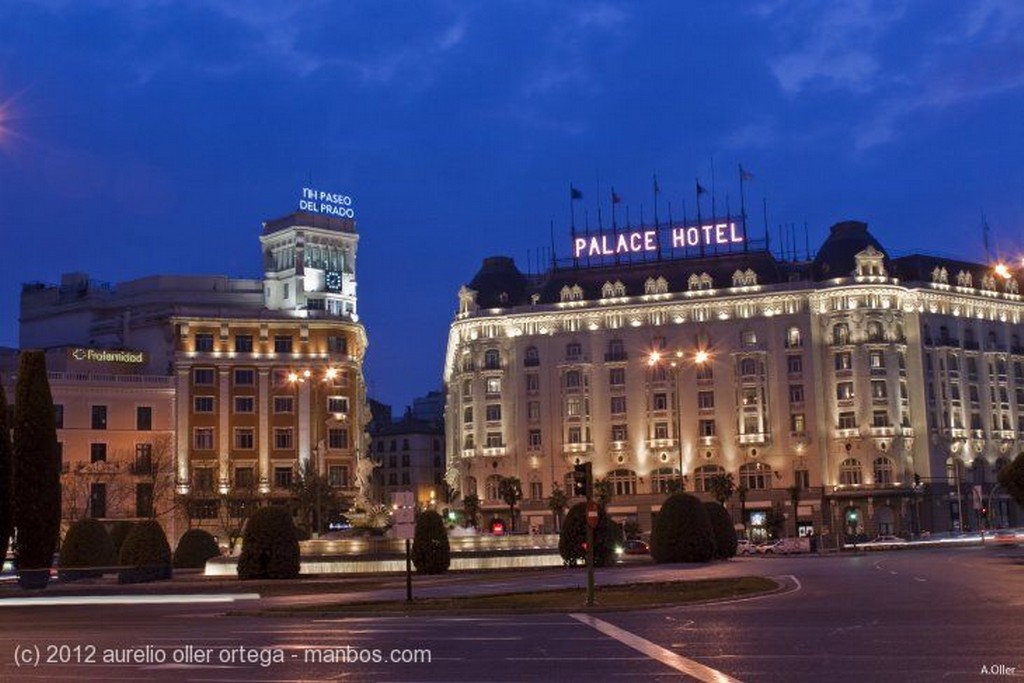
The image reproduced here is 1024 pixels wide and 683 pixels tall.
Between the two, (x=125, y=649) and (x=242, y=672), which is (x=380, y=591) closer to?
(x=125, y=649)

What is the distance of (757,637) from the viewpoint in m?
22.7

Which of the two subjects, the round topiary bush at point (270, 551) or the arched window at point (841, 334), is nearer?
the round topiary bush at point (270, 551)

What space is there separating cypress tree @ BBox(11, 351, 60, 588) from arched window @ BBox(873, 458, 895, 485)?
85763mm

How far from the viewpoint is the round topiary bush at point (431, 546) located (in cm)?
5159

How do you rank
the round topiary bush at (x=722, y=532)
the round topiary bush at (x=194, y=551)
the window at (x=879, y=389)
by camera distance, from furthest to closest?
the window at (x=879, y=389) → the round topiary bush at (x=194, y=551) → the round topiary bush at (x=722, y=532)

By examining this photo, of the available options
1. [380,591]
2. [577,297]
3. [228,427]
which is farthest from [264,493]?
[380,591]

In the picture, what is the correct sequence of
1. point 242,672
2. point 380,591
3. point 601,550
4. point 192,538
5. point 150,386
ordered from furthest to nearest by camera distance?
point 150,386, point 192,538, point 601,550, point 380,591, point 242,672

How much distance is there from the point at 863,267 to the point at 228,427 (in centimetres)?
6169

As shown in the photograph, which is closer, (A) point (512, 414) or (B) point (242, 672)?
(B) point (242, 672)

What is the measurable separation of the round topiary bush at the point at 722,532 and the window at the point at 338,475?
199 ft

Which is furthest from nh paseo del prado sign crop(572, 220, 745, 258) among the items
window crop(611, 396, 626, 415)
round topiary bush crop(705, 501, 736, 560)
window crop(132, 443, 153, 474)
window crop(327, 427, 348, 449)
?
round topiary bush crop(705, 501, 736, 560)

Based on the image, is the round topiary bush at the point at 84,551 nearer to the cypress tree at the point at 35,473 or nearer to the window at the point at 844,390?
the cypress tree at the point at 35,473

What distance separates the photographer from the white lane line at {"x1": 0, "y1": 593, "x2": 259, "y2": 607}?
135 feet

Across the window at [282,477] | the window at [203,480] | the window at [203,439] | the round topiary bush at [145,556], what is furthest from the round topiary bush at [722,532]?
the window at [203,439]
